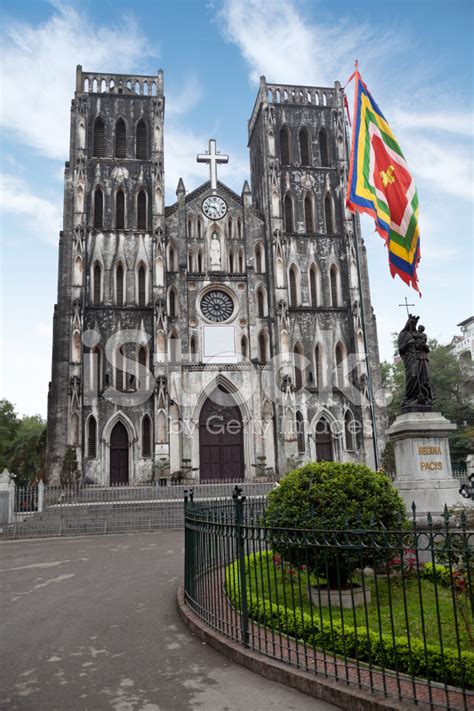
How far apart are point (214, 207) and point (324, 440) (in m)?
14.0

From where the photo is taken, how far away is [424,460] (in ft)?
39.1

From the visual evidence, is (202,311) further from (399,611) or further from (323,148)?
(399,611)

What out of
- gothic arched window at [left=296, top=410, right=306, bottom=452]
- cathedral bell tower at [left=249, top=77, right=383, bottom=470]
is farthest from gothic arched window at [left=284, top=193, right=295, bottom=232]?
gothic arched window at [left=296, top=410, right=306, bottom=452]

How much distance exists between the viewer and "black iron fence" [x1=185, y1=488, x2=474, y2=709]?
4.49m

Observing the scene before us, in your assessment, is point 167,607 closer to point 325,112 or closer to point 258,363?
point 258,363

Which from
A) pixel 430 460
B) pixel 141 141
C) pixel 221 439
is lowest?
pixel 430 460

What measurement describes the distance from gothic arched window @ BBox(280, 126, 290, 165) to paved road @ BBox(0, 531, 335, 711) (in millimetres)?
27870

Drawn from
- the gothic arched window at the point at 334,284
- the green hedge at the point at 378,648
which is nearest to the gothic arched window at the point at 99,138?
the gothic arched window at the point at 334,284

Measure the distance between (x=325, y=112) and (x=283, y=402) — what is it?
1779 cm

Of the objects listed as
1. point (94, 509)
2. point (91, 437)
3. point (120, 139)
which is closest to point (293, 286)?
point (120, 139)

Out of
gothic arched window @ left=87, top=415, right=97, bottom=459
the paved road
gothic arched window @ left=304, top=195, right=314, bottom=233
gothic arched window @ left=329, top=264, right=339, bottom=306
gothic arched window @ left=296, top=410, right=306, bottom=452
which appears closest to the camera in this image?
the paved road

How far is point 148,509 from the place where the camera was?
2111cm

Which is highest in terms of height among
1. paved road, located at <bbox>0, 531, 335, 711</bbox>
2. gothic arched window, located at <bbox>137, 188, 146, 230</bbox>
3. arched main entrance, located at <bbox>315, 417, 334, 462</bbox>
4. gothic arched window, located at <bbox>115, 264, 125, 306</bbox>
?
gothic arched window, located at <bbox>137, 188, 146, 230</bbox>

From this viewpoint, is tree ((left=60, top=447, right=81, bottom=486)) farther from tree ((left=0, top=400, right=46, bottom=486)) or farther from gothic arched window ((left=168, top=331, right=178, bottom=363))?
tree ((left=0, top=400, right=46, bottom=486))
